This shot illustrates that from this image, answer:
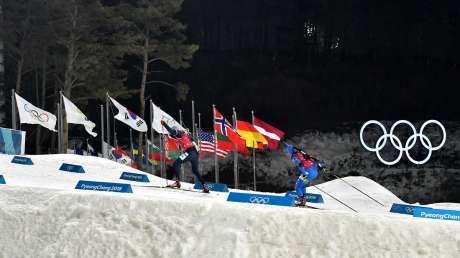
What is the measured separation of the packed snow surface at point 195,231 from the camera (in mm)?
6762

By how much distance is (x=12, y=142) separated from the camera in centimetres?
2073

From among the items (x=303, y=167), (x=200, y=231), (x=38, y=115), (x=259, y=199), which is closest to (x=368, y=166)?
(x=38, y=115)

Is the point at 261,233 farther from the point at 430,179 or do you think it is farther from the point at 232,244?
the point at 430,179

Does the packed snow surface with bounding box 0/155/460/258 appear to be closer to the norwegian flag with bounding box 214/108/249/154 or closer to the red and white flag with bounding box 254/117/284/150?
the red and white flag with bounding box 254/117/284/150

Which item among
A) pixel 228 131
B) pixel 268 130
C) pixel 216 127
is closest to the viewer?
pixel 268 130

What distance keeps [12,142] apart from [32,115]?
4.11 feet

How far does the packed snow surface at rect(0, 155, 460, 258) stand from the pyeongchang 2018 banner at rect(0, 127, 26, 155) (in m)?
13.1

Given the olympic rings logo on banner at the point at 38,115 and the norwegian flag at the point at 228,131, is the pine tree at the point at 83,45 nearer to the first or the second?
the olympic rings logo on banner at the point at 38,115

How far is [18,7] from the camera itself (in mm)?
38625

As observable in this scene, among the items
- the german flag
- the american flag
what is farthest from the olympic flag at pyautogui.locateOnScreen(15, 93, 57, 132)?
the german flag

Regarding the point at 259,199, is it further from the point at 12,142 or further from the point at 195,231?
the point at 12,142

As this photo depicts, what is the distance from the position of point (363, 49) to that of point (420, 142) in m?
8.39

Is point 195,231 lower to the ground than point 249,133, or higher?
higher

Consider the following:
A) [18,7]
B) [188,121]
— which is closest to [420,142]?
[188,121]
